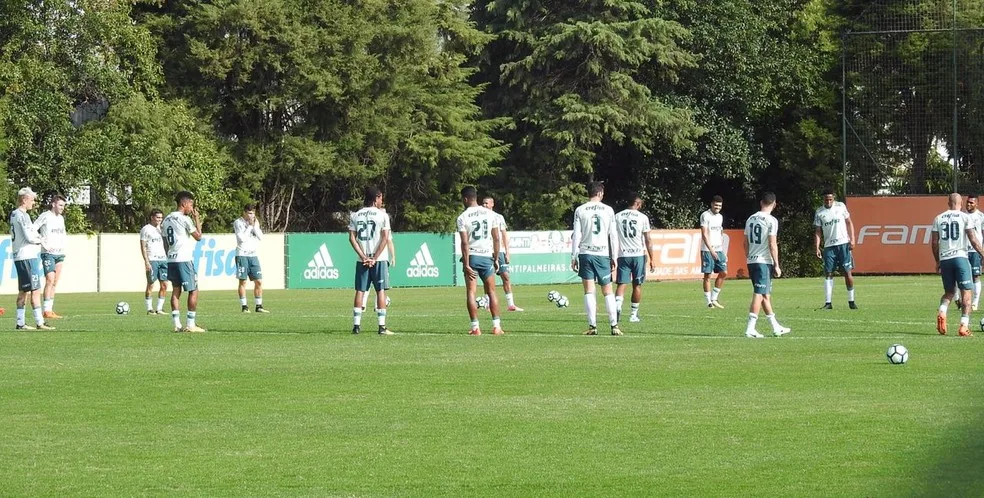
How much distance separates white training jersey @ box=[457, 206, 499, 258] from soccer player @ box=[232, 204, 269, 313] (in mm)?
9187

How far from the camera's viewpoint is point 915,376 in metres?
14.8

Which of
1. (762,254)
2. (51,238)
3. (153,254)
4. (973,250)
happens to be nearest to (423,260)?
(153,254)

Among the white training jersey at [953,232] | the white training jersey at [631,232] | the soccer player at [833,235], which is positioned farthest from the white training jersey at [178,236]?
the soccer player at [833,235]

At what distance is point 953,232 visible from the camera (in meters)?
20.7

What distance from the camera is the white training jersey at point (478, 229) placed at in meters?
21.7

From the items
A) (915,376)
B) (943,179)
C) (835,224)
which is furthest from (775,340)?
(943,179)

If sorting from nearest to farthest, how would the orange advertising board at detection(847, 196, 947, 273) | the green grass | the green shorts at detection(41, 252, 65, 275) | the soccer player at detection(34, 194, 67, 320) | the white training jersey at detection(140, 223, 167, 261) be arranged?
the green grass < the soccer player at detection(34, 194, 67, 320) < the green shorts at detection(41, 252, 65, 275) < the white training jersey at detection(140, 223, 167, 261) < the orange advertising board at detection(847, 196, 947, 273)

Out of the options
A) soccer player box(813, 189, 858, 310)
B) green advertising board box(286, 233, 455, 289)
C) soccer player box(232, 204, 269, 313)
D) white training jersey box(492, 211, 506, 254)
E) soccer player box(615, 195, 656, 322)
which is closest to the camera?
white training jersey box(492, 211, 506, 254)

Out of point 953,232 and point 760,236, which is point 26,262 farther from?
point 953,232

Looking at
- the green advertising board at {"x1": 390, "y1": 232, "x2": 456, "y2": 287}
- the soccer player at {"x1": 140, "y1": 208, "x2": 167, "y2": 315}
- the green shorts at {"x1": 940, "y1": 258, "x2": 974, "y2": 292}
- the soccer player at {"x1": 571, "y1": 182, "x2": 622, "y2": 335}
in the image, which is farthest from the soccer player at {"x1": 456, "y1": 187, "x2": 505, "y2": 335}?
the green advertising board at {"x1": 390, "y1": 232, "x2": 456, "y2": 287}

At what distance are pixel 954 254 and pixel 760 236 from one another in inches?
110

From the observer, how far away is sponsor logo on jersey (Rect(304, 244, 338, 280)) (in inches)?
1839

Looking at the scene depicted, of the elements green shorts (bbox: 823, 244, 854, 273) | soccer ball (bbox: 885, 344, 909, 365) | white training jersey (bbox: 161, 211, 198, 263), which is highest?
white training jersey (bbox: 161, 211, 198, 263)

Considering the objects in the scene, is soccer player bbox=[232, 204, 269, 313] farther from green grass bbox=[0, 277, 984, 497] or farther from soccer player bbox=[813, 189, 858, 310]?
soccer player bbox=[813, 189, 858, 310]
